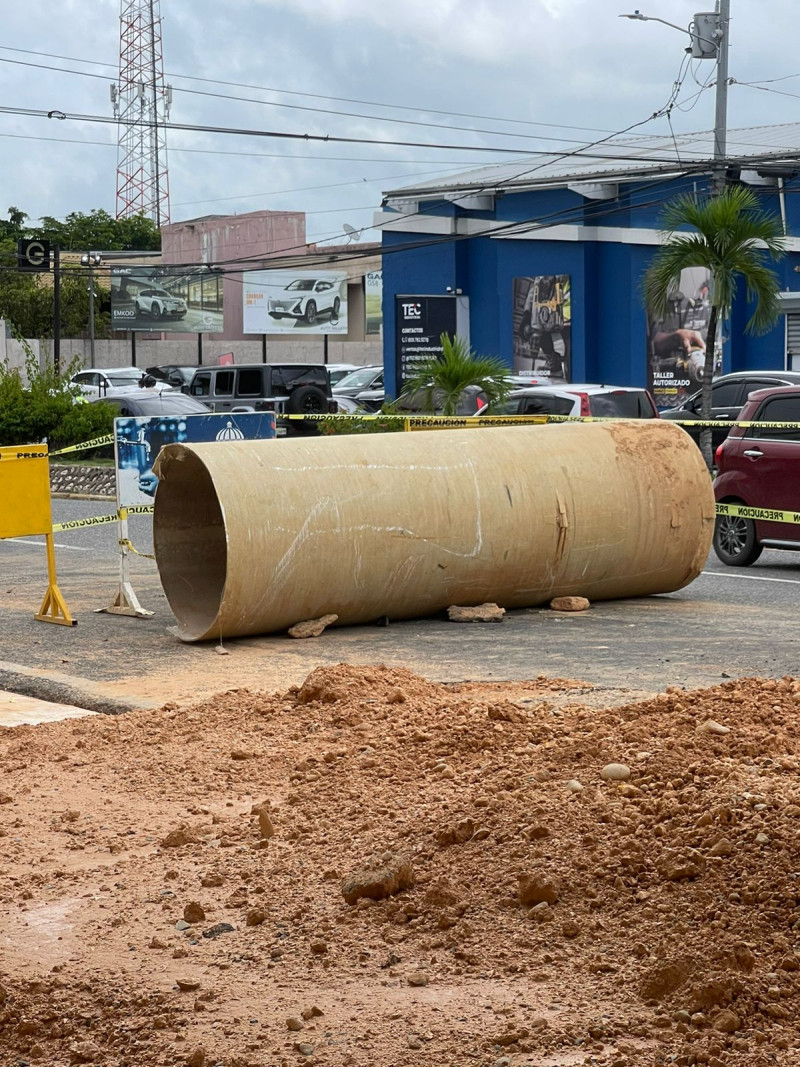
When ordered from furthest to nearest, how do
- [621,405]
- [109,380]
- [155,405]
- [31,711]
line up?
[109,380]
[155,405]
[621,405]
[31,711]

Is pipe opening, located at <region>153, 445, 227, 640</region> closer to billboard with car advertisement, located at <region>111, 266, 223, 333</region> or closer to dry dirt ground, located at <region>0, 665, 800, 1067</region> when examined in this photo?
dry dirt ground, located at <region>0, 665, 800, 1067</region>

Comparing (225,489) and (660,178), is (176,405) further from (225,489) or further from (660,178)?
(225,489)

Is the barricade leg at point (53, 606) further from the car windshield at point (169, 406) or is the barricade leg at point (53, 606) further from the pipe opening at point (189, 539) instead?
the car windshield at point (169, 406)

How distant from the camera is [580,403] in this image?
2492 cm

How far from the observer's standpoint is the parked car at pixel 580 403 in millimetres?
24984

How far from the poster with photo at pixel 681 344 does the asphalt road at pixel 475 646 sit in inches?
942

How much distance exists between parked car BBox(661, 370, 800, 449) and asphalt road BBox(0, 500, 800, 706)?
12.0 meters

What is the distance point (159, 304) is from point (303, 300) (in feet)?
22.3

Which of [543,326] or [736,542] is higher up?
[543,326]

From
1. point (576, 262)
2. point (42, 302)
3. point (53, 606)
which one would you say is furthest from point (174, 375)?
point (53, 606)

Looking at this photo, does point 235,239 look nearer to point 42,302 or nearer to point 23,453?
point 42,302

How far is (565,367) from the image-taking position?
39781 mm

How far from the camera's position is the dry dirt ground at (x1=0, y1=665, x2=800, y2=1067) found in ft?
13.7

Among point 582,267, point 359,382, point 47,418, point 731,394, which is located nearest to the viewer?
point 731,394
